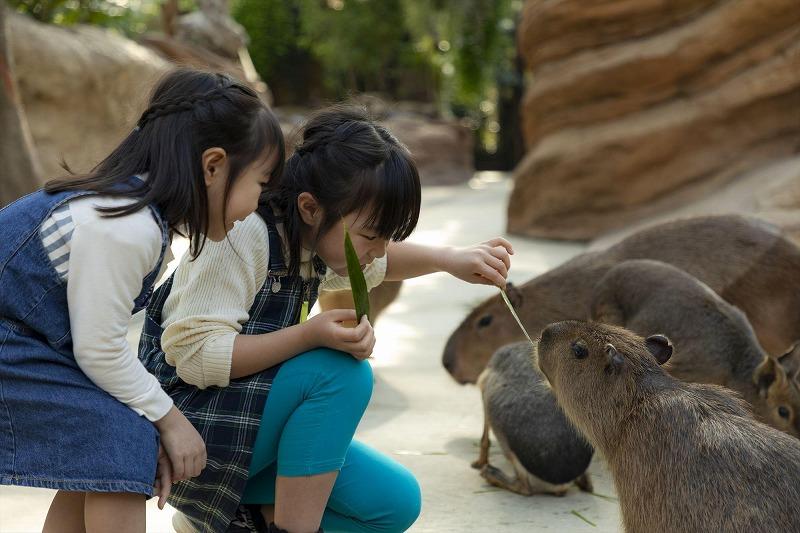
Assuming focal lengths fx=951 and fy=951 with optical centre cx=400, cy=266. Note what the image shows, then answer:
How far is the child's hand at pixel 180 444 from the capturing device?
1704 mm

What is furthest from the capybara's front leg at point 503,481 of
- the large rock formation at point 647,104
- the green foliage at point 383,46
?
the green foliage at point 383,46

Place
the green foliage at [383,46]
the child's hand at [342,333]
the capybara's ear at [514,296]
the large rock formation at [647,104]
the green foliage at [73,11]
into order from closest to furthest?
the child's hand at [342,333]
the capybara's ear at [514,296]
the large rock formation at [647,104]
the green foliage at [73,11]
the green foliage at [383,46]

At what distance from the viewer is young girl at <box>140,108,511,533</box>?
6.07 ft

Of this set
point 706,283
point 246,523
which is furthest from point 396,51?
point 246,523

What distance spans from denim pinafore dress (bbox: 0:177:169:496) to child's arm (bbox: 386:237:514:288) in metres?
0.84

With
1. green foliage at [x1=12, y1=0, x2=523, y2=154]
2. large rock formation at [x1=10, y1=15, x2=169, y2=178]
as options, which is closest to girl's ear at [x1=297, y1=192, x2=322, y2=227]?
large rock formation at [x1=10, y1=15, x2=169, y2=178]

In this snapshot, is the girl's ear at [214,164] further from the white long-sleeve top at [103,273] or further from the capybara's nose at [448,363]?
the capybara's nose at [448,363]

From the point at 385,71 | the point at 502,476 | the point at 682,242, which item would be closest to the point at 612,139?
the point at 682,242

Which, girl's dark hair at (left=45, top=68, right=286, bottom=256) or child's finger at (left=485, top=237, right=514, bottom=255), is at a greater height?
girl's dark hair at (left=45, top=68, right=286, bottom=256)

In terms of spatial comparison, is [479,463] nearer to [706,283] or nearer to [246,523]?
[246,523]

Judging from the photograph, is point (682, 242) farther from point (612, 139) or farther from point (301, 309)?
point (612, 139)

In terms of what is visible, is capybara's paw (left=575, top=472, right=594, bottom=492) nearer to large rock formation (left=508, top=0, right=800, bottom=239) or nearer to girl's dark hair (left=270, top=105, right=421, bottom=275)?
girl's dark hair (left=270, top=105, right=421, bottom=275)

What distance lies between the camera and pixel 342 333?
5.98ft

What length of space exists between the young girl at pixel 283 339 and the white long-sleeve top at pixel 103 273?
22 centimetres
